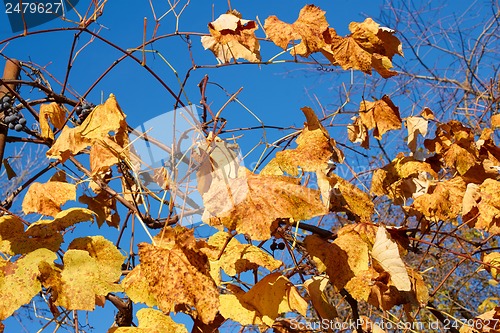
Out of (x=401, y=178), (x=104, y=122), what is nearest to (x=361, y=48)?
(x=401, y=178)

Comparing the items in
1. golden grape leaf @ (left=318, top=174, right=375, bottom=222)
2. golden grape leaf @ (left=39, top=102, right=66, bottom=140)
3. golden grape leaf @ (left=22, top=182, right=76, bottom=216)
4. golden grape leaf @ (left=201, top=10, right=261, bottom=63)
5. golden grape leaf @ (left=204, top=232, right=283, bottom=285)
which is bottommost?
golden grape leaf @ (left=204, top=232, right=283, bottom=285)

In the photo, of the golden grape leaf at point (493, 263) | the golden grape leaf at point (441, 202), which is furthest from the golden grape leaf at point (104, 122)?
the golden grape leaf at point (493, 263)

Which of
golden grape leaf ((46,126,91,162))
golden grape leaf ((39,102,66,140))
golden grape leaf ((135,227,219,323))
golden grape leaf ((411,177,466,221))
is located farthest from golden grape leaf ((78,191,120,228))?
golden grape leaf ((411,177,466,221))

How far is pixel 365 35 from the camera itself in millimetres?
1261

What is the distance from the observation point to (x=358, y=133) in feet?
4.83

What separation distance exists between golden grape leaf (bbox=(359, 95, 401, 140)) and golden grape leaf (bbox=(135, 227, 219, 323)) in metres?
0.71

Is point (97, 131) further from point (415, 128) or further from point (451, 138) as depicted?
point (451, 138)

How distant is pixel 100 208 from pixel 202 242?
694mm

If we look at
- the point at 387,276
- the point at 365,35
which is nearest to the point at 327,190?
the point at 387,276

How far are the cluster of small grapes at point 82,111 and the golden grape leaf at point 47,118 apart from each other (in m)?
0.07

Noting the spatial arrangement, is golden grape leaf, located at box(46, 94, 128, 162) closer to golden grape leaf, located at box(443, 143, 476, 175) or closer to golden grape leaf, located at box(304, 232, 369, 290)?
golden grape leaf, located at box(304, 232, 369, 290)

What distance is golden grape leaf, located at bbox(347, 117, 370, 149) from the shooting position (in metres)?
1.46

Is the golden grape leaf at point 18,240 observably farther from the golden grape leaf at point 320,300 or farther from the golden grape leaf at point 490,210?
the golden grape leaf at point 490,210

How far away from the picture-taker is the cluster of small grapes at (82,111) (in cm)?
151
